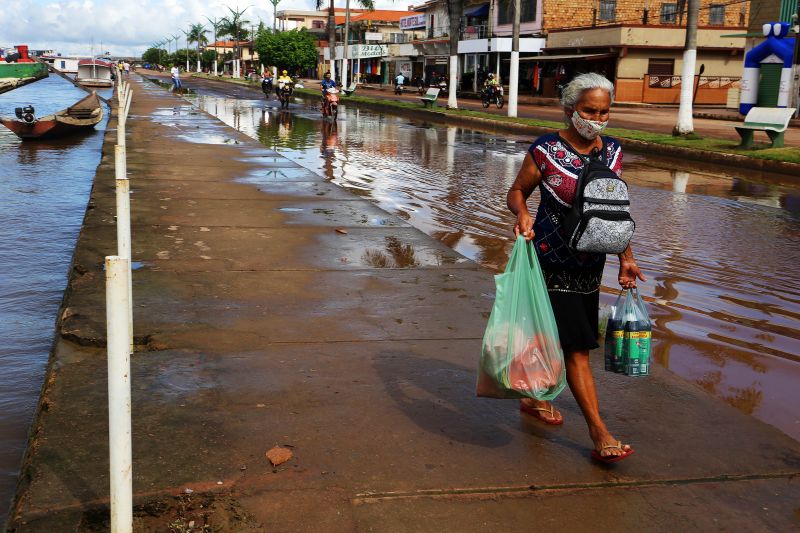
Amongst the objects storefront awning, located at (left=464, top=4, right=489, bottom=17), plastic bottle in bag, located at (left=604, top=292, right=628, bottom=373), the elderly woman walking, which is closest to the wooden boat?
the elderly woman walking

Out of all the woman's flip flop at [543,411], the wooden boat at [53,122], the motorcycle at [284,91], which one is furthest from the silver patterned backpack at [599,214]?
the motorcycle at [284,91]

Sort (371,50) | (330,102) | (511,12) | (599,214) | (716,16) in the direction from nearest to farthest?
(599,214)
(330,102)
(716,16)
(511,12)
(371,50)

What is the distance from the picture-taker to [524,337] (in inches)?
131

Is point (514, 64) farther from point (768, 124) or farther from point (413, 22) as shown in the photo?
point (413, 22)

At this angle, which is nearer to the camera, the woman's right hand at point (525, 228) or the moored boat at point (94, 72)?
the woman's right hand at point (525, 228)

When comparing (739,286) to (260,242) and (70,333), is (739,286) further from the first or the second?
(70,333)

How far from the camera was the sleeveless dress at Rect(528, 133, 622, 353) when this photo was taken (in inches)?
132

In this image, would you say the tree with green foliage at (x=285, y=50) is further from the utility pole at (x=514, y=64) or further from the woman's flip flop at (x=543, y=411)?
the woman's flip flop at (x=543, y=411)

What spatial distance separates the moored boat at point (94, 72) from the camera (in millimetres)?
68250

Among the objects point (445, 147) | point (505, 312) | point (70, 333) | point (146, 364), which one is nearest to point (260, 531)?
point (505, 312)

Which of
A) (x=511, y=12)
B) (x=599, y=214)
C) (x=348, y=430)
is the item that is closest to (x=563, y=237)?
(x=599, y=214)

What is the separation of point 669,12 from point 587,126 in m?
48.6

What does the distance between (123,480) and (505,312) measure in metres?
1.62

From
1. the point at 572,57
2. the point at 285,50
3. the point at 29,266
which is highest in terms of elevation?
the point at 285,50
